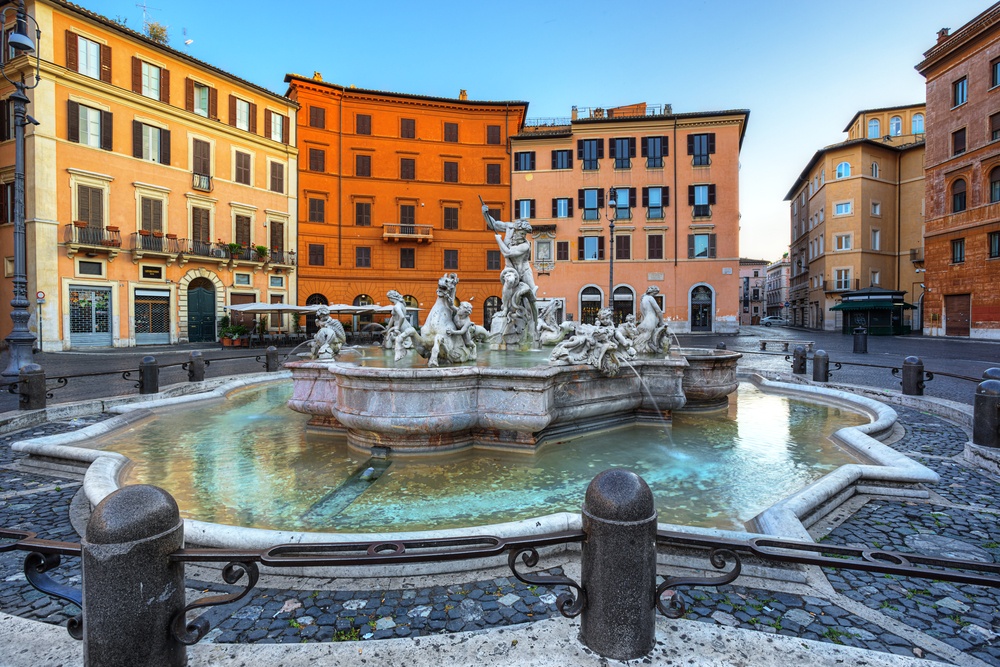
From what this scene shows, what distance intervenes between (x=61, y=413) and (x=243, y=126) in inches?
1094

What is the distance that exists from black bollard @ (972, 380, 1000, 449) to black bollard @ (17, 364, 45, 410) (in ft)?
39.6

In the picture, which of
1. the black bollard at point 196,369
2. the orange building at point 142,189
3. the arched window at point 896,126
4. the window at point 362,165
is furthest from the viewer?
the arched window at point 896,126

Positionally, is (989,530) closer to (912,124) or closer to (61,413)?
(61,413)

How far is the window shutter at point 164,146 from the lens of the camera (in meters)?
26.4

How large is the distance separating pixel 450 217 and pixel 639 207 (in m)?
13.4

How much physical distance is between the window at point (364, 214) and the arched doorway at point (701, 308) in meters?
22.7

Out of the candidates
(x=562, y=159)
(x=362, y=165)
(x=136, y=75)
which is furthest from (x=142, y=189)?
(x=562, y=159)

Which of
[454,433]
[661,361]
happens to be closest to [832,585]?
[454,433]

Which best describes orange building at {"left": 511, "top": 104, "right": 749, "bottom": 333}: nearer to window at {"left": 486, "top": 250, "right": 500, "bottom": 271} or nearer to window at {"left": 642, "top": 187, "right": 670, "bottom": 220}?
window at {"left": 642, "top": 187, "right": 670, "bottom": 220}

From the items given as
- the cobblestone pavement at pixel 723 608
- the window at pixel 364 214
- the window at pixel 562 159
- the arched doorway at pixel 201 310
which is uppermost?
the window at pixel 562 159

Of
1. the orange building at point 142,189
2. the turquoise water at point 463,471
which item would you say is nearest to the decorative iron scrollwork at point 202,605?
the turquoise water at point 463,471

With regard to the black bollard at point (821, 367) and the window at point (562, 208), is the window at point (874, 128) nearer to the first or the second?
the window at point (562, 208)

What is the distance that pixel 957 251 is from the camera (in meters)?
27.6

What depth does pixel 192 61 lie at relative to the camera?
2745 cm
